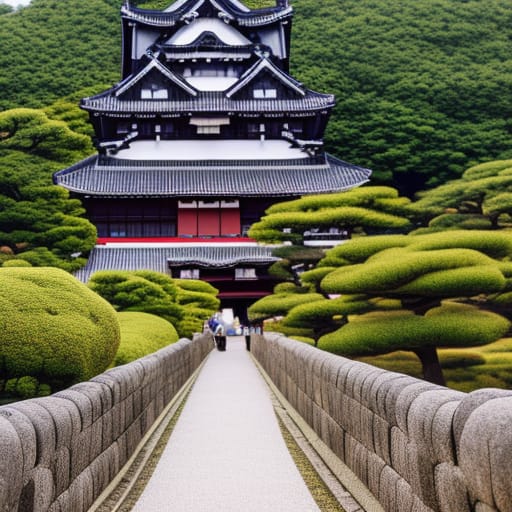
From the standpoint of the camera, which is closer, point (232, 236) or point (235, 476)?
point (235, 476)

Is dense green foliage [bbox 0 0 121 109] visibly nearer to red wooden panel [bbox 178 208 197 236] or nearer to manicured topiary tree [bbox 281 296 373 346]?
red wooden panel [bbox 178 208 197 236]

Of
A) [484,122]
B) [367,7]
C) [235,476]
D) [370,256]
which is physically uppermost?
[367,7]

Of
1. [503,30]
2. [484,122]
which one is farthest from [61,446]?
[503,30]

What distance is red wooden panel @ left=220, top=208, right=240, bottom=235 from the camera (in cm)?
4091

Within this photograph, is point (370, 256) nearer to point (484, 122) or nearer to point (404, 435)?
point (404, 435)

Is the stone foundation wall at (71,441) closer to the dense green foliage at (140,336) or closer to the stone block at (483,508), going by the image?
the stone block at (483,508)

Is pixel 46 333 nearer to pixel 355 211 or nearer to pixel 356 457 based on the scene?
pixel 356 457

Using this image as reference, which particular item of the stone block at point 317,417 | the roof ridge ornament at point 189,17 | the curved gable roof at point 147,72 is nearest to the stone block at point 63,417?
the stone block at point 317,417

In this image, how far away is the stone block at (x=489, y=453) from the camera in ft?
9.92

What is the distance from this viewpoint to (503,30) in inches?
3145

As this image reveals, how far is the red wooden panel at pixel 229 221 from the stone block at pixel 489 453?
37516 mm

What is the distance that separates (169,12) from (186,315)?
26404mm

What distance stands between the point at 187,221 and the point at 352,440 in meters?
34.8

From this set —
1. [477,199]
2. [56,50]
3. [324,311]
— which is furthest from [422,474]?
[56,50]
